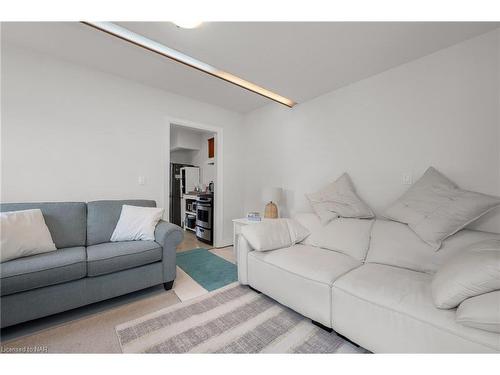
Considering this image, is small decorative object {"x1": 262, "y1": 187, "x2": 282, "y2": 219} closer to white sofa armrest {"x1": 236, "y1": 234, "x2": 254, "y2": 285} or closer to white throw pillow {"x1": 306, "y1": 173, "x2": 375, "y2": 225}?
white throw pillow {"x1": 306, "y1": 173, "x2": 375, "y2": 225}

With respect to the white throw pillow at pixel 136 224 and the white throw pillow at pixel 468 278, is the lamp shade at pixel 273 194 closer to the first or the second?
the white throw pillow at pixel 136 224

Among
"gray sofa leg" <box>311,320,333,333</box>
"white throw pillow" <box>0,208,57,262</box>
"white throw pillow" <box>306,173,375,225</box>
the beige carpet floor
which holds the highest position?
"white throw pillow" <box>306,173,375,225</box>

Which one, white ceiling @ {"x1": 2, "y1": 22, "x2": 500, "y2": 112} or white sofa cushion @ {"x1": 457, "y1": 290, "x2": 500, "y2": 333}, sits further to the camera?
white ceiling @ {"x1": 2, "y1": 22, "x2": 500, "y2": 112}

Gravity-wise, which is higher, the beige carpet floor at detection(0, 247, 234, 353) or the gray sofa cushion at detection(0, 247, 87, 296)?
the gray sofa cushion at detection(0, 247, 87, 296)

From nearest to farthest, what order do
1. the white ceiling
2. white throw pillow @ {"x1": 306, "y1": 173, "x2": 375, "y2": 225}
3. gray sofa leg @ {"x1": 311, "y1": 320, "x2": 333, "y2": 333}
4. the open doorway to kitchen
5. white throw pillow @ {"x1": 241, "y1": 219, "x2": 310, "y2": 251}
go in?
gray sofa leg @ {"x1": 311, "y1": 320, "x2": 333, "y2": 333} → the white ceiling → white throw pillow @ {"x1": 241, "y1": 219, "x2": 310, "y2": 251} → white throw pillow @ {"x1": 306, "y1": 173, "x2": 375, "y2": 225} → the open doorway to kitchen

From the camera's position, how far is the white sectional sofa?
1017 mm

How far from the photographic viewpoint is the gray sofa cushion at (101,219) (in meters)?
2.06

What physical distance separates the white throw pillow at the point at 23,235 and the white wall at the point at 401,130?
2.76 meters

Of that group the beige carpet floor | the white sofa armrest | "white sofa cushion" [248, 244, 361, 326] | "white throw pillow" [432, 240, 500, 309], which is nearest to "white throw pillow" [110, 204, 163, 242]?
the beige carpet floor

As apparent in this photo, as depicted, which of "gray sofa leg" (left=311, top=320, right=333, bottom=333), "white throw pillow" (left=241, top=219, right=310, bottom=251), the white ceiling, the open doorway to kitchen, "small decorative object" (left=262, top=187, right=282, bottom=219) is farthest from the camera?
"small decorative object" (left=262, top=187, right=282, bottom=219)

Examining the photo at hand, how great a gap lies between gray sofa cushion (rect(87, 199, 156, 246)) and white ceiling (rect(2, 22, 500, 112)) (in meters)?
1.59

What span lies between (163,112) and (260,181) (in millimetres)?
1851
